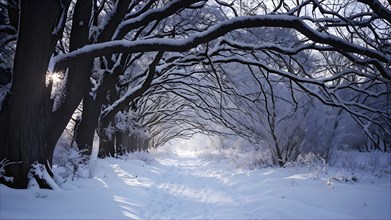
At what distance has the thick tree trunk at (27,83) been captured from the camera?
13.6 ft

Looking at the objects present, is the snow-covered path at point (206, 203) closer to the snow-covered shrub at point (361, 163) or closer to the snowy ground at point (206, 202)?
the snowy ground at point (206, 202)

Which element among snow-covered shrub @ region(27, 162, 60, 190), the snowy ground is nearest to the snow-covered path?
the snowy ground

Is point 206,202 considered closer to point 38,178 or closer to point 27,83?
point 38,178

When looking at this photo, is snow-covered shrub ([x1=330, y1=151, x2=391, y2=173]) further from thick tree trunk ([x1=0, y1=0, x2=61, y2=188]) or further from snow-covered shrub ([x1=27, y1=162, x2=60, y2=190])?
thick tree trunk ([x1=0, y1=0, x2=61, y2=188])

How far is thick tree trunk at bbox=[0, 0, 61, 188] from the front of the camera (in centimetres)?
413

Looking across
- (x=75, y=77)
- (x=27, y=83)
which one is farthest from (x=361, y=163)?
(x=27, y=83)

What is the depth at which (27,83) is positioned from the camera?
165 inches

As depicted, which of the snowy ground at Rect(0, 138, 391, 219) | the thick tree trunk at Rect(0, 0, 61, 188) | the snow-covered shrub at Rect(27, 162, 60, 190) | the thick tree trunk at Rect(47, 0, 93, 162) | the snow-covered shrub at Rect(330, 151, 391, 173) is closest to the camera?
the snowy ground at Rect(0, 138, 391, 219)

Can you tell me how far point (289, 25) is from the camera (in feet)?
14.4

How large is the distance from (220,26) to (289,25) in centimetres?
111

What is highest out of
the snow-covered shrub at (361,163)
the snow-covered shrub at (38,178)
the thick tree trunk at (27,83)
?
the thick tree trunk at (27,83)

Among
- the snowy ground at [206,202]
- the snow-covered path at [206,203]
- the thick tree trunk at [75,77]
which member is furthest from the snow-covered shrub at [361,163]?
the thick tree trunk at [75,77]

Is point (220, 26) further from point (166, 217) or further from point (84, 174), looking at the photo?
point (84, 174)

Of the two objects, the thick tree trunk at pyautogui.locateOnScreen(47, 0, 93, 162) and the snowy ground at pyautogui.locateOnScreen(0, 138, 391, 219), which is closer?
the snowy ground at pyautogui.locateOnScreen(0, 138, 391, 219)
